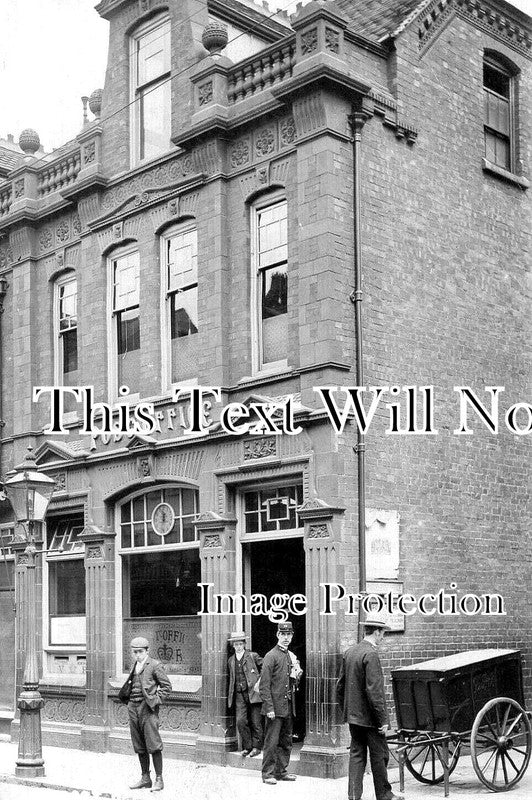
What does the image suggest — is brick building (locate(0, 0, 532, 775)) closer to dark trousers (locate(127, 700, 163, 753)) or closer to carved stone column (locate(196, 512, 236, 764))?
carved stone column (locate(196, 512, 236, 764))

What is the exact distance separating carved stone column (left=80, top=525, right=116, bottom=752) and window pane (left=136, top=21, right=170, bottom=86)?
299 inches

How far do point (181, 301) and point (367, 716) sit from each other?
8341 millimetres

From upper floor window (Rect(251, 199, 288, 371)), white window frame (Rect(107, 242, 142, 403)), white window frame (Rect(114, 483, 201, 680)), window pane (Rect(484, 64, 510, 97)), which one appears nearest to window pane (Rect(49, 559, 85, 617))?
white window frame (Rect(114, 483, 201, 680))

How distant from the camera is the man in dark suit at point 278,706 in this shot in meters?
14.1

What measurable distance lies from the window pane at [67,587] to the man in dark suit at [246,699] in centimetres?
463

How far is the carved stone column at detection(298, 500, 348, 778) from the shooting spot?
14375 millimetres

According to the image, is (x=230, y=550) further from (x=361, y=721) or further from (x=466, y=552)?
(x=361, y=721)

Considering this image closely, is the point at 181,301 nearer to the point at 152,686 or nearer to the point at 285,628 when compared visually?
the point at 285,628

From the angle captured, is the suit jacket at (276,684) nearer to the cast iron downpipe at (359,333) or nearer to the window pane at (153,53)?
the cast iron downpipe at (359,333)

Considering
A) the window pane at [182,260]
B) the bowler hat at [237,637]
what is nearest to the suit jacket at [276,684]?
the bowler hat at [237,637]

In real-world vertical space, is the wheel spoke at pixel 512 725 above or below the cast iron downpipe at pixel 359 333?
below

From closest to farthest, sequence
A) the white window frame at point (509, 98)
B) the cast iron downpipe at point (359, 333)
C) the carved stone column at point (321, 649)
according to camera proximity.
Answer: the carved stone column at point (321, 649)
the cast iron downpipe at point (359, 333)
the white window frame at point (509, 98)

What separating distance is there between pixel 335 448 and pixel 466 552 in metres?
3.23

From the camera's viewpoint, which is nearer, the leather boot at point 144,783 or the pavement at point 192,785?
the pavement at point 192,785
